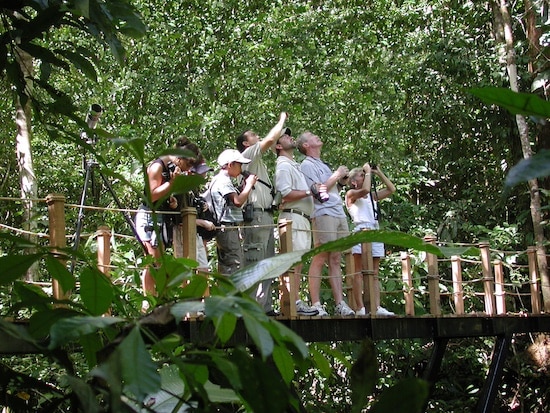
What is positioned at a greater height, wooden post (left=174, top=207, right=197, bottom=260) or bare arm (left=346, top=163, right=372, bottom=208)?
bare arm (left=346, top=163, right=372, bottom=208)

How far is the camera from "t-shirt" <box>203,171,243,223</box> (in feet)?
16.6

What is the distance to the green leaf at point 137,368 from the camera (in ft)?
2.16

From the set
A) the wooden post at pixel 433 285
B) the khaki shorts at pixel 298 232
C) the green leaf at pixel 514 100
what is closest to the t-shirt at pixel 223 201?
Answer: the khaki shorts at pixel 298 232

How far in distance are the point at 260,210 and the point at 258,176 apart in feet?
0.71

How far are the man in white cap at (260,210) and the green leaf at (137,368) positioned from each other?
4368mm

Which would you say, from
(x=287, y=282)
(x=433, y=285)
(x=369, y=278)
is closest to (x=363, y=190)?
(x=369, y=278)

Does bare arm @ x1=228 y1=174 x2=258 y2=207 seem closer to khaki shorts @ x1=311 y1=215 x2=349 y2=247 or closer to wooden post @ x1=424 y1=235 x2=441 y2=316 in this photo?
khaki shorts @ x1=311 y1=215 x2=349 y2=247

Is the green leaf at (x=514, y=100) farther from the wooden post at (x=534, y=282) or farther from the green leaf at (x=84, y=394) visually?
the wooden post at (x=534, y=282)

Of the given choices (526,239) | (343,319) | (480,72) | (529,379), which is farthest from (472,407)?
(343,319)

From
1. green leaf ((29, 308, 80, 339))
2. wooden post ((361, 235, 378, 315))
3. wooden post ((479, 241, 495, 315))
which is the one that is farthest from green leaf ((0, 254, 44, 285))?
wooden post ((479, 241, 495, 315))

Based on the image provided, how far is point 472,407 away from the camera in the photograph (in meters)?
9.87

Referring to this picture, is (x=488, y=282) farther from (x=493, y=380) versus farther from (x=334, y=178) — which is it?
(x=334, y=178)

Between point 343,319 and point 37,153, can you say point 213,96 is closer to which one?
point 37,153

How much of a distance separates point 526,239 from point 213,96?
14.1 feet
